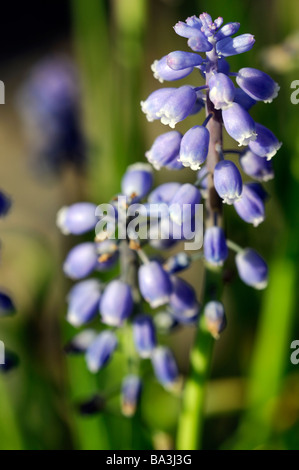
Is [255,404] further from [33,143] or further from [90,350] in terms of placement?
[33,143]

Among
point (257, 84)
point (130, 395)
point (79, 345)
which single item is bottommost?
point (130, 395)

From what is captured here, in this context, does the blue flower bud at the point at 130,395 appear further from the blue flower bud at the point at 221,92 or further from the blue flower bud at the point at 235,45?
the blue flower bud at the point at 235,45

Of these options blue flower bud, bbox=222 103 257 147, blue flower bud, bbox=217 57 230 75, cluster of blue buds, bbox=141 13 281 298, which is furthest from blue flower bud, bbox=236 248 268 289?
blue flower bud, bbox=217 57 230 75

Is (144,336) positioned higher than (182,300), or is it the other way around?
(182,300)

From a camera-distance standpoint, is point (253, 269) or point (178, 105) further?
point (253, 269)

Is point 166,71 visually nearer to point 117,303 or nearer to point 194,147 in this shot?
point 194,147

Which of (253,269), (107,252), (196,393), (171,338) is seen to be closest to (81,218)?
(107,252)

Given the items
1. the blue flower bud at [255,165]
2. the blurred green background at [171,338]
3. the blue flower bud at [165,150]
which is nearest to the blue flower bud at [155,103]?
the blue flower bud at [165,150]

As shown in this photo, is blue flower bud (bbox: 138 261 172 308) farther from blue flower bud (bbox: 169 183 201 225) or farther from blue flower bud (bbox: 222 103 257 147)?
blue flower bud (bbox: 222 103 257 147)
